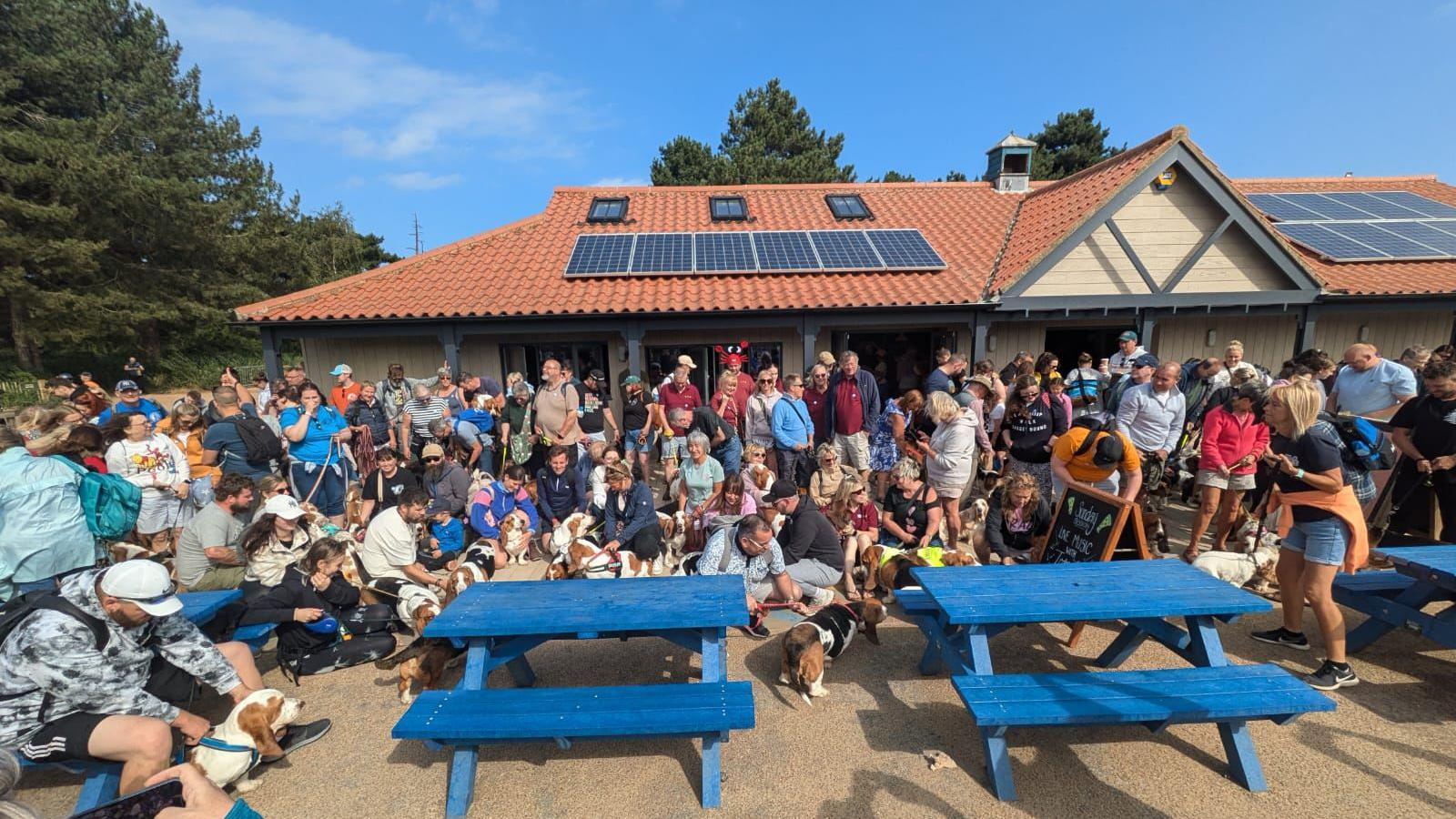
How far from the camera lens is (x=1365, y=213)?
12086 millimetres

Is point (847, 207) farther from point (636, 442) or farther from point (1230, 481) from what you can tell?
point (1230, 481)

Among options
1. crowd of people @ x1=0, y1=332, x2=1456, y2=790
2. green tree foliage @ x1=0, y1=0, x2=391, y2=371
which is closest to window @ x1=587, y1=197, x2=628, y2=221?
crowd of people @ x1=0, y1=332, x2=1456, y2=790

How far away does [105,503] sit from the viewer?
3.93 meters

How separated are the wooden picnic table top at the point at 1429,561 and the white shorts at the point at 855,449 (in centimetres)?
401

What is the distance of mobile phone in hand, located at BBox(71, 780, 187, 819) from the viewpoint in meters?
2.01

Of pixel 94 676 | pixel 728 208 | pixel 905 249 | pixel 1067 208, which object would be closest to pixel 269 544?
pixel 94 676

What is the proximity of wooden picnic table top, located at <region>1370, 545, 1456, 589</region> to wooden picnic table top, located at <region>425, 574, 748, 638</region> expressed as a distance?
154 inches

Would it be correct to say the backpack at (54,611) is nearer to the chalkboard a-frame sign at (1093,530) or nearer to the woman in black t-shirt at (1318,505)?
the chalkboard a-frame sign at (1093,530)

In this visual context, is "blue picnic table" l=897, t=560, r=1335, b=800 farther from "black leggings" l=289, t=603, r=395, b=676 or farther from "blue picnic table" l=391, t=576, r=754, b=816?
"black leggings" l=289, t=603, r=395, b=676

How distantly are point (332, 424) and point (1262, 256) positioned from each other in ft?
45.0

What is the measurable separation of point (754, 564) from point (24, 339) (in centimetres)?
2977

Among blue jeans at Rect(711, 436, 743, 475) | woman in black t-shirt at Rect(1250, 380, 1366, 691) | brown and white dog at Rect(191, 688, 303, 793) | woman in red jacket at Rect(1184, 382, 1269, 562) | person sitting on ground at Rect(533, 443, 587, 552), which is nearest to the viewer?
brown and white dog at Rect(191, 688, 303, 793)

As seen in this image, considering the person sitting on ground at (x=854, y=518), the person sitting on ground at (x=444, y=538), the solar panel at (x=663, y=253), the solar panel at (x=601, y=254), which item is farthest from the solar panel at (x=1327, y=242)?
the person sitting on ground at (x=444, y=538)

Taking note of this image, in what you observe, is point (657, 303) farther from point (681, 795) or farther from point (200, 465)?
point (681, 795)
